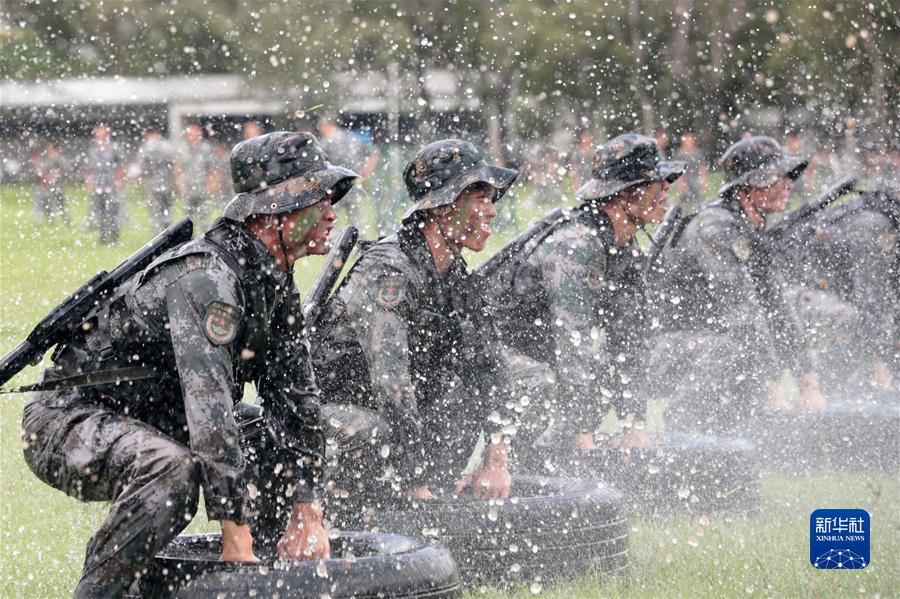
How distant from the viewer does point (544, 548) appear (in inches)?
271

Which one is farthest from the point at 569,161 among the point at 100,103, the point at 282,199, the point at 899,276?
the point at 282,199

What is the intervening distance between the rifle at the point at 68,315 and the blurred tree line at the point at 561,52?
2913 cm

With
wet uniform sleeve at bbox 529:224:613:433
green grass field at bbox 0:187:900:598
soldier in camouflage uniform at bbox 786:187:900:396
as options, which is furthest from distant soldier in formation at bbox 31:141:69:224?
wet uniform sleeve at bbox 529:224:613:433

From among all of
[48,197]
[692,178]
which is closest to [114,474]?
[48,197]

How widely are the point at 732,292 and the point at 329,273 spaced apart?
3.53m

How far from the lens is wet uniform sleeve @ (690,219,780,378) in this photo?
9977 millimetres

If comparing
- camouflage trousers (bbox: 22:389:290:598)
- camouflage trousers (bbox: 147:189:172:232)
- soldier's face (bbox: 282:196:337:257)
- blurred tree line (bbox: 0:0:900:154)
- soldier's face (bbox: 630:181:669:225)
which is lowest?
camouflage trousers (bbox: 22:389:290:598)

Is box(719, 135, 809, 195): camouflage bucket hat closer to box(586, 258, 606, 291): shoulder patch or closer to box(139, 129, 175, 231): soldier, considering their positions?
box(586, 258, 606, 291): shoulder patch

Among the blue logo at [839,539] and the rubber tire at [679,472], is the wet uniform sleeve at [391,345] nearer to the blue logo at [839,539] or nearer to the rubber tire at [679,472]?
the rubber tire at [679,472]

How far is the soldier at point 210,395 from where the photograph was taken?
5.21 m

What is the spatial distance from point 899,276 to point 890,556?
4.51 meters

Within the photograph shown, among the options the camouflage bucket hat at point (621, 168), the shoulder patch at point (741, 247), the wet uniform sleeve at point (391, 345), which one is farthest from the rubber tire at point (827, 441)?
the wet uniform sleeve at point (391, 345)

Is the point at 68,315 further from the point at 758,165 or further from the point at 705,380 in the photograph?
the point at 758,165

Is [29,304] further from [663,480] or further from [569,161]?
[569,161]
